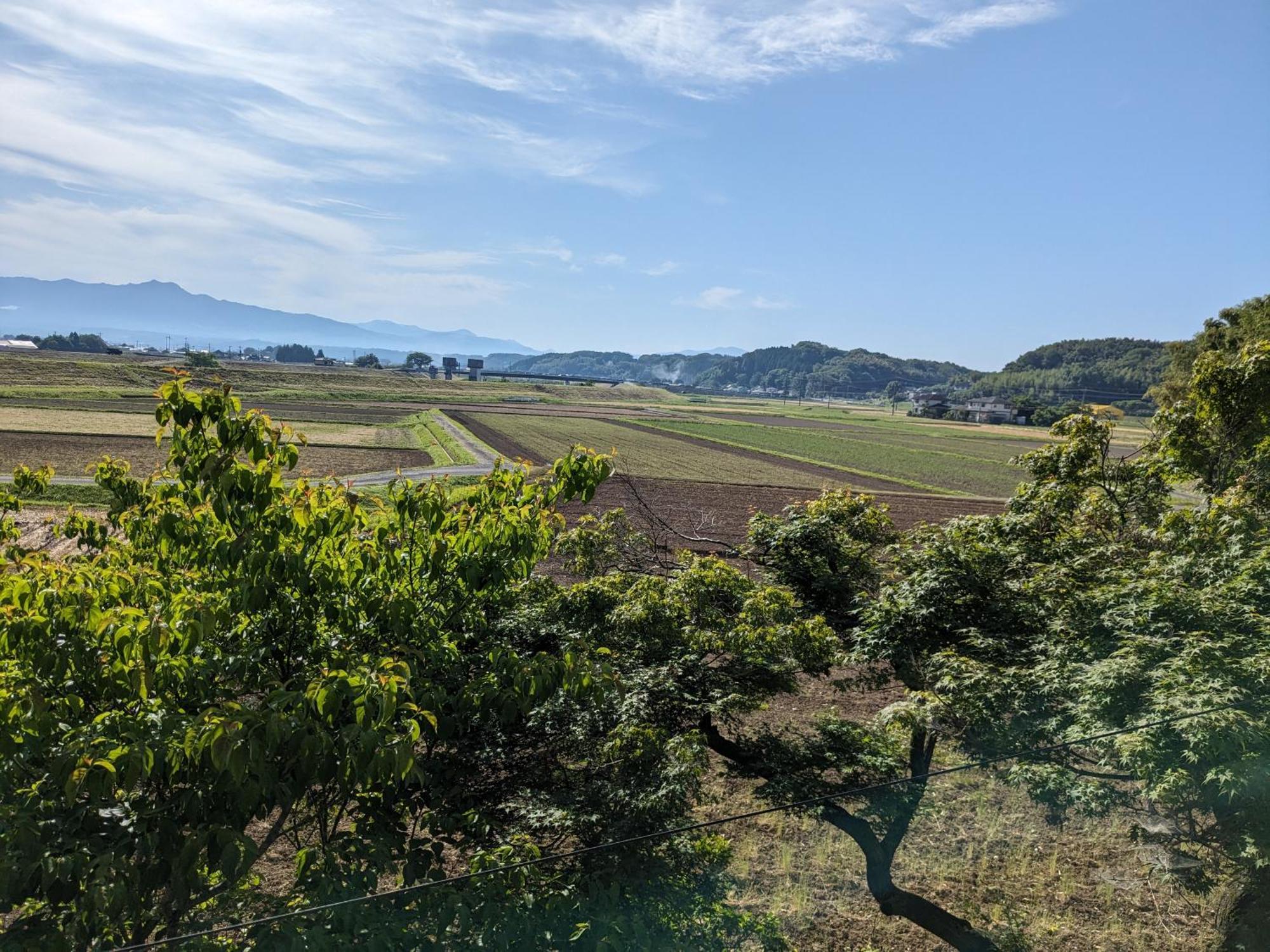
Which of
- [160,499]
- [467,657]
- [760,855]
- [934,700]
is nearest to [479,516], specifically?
[467,657]

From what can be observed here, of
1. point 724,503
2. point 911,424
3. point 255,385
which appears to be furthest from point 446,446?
point 911,424

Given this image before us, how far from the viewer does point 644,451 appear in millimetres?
67500

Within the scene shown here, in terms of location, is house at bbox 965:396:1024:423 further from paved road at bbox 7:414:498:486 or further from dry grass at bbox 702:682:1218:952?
dry grass at bbox 702:682:1218:952

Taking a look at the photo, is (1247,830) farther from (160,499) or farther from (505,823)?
(160,499)

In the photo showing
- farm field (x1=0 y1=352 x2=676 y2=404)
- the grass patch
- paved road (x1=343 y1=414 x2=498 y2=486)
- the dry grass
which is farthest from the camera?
farm field (x1=0 y1=352 x2=676 y2=404)

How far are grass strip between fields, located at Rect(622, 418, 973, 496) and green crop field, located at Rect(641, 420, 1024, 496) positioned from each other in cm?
10

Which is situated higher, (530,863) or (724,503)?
(530,863)

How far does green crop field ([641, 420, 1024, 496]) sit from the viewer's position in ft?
190

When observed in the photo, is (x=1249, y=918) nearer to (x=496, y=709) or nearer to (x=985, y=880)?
(x=985, y=880)

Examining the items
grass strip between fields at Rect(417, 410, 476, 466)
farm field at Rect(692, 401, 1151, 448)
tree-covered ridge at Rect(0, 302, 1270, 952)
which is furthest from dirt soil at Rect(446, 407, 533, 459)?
farm field at Rect(692, 401, 1151, 448)

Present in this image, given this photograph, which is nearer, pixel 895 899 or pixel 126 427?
pixel 895 899

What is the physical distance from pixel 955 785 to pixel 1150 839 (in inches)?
85.8

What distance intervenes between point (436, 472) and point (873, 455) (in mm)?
47921

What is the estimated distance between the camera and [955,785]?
4926mm
